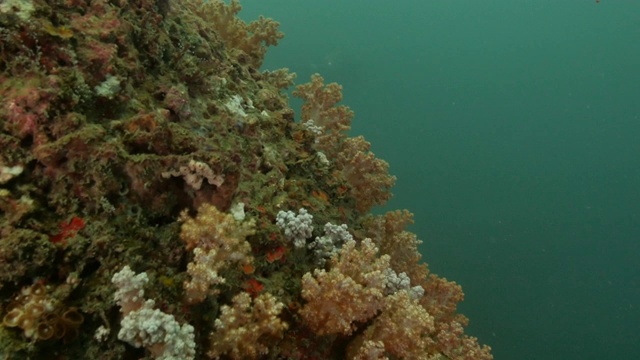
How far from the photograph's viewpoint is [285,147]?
5500 millimetres

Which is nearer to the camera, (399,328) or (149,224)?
(149,224)

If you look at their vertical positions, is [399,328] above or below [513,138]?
below

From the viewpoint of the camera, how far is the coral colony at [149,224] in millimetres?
2812

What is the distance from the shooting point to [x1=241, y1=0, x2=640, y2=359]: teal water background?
106ft

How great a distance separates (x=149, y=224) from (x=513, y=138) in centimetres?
6125

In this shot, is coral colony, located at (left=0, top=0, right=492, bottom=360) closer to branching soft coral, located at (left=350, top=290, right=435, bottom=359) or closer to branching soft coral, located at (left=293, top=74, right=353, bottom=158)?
branching soft coral, located at (left=350, top=290, right=435, bottom=359)

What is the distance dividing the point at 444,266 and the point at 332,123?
26712mm

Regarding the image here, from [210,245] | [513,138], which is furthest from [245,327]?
[513,138]

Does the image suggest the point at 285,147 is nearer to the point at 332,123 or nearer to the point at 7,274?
the point at 332,123

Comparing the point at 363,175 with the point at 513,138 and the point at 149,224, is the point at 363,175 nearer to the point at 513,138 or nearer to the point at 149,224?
the point at 149,224

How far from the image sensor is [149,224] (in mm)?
3375

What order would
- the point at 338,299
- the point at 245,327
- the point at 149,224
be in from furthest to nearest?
the point at 338,299, the point at 149,224, the point at 245,327

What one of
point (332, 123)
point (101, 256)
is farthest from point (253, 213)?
point (332, 123)

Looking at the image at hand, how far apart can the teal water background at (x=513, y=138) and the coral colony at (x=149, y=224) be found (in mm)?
25557
